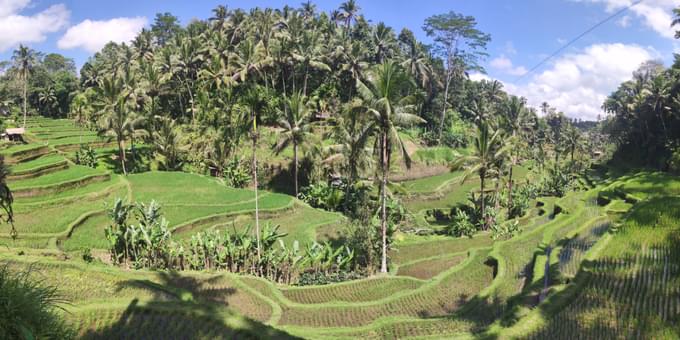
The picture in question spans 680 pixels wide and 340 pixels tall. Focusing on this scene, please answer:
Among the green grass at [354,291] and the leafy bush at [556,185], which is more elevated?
the leafy bush at [556,185]

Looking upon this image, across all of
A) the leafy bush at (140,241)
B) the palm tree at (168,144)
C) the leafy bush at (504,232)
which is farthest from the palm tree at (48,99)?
the leafy bush at (504,232)

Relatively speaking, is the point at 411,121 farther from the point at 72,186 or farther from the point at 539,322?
the point at 72,186

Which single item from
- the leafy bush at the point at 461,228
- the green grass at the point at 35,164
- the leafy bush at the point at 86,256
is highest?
the green grass at the point at 35,164

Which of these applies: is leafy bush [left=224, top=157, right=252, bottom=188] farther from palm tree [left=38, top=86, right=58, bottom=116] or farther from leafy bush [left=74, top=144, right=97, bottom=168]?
palm tree [left=38, top=86, right=58, bottom=116]

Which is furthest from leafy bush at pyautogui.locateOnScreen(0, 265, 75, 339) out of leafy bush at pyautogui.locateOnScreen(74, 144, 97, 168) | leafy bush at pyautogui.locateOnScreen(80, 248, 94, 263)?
leafy bush at pyautogui.locateOnScreen(74, 144, 97, 168)

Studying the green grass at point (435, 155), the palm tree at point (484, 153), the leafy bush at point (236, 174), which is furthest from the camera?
the green grass at point (435, 155)

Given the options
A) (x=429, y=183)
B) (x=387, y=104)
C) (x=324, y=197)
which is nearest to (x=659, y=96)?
(x=429, y=183)

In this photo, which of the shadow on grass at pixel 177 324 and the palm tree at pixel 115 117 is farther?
the palm tree at pixel 115 117

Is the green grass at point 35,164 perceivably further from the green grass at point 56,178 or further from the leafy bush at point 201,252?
the leafy bush at point 201,252

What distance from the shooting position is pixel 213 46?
41406mm

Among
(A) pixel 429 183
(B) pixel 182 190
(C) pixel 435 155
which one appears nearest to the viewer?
(B) pixel 182 190

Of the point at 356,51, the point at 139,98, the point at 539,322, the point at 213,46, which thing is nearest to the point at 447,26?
the point at 356,51

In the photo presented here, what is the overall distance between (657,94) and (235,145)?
46262mm

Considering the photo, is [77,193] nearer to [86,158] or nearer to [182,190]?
[182,190]
